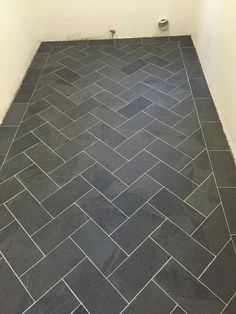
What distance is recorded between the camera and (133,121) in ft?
7.11

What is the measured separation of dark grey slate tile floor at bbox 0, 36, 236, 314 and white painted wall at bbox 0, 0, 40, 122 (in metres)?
0.13

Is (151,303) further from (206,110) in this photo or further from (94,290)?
(206,110)

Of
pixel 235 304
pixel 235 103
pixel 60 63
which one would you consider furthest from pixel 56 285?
pixel 60 63

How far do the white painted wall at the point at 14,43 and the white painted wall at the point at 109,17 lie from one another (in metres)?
0.24

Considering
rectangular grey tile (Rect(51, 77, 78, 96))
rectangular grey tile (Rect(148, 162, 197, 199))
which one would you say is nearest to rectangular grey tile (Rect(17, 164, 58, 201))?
rectangular grey tile (Rect(148, 162, 197, 199))

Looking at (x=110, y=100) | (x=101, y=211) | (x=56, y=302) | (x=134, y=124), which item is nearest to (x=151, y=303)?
(x=56, y=302)

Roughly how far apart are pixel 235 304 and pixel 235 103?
1130mm

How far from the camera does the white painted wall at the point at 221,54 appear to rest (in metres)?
1.82

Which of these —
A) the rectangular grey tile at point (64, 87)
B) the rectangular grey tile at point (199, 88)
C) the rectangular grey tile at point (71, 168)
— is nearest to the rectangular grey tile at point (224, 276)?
the rectangular grey tile at point (71, 168)

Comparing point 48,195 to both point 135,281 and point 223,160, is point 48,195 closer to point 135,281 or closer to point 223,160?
point 135,281

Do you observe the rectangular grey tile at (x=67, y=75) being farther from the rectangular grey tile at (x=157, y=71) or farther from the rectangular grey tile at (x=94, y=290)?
the rectangular grey tile at (x=94, y=290)

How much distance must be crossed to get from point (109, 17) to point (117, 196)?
7.19 feet

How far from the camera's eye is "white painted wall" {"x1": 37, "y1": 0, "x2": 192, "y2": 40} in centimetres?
295

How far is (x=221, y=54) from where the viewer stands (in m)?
2.04
